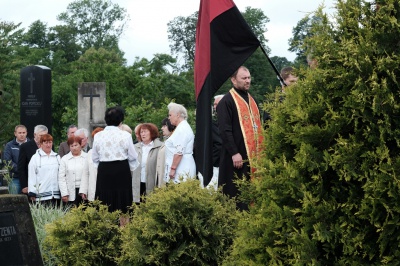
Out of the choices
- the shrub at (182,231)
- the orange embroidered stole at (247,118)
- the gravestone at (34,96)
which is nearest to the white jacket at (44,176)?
the orange embroidered stole at (247,118)

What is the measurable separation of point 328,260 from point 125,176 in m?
7.96

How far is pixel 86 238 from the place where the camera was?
761 centimetres

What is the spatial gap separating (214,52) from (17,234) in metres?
2.44

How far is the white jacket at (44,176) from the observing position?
44.4 ft

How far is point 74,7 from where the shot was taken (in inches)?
3991

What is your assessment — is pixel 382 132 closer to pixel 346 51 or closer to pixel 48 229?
pixel 346 51

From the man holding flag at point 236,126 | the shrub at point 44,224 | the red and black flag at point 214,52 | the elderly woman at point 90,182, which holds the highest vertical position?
the red and black flag at point 214,52

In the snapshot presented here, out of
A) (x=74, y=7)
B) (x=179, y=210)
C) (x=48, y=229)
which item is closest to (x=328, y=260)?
(x=179, y=210)

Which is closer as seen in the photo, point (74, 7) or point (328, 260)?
point (328, 260)

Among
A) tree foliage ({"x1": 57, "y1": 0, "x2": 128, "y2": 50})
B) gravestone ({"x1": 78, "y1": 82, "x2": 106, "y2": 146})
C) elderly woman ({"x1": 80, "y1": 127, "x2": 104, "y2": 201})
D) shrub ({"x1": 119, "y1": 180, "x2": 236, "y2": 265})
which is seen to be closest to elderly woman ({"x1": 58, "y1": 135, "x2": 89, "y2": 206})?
elderly woman ({"x1": 80, "y1": 127, "x2": 104, "y2": 201})

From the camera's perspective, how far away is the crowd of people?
9.60 m

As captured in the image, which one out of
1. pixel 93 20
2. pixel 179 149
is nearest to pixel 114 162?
pixel 179 149

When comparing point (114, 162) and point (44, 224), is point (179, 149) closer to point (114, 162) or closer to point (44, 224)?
point (114, 162)

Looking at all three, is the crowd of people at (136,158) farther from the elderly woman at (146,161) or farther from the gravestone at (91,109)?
the gravestone at (91,109)
